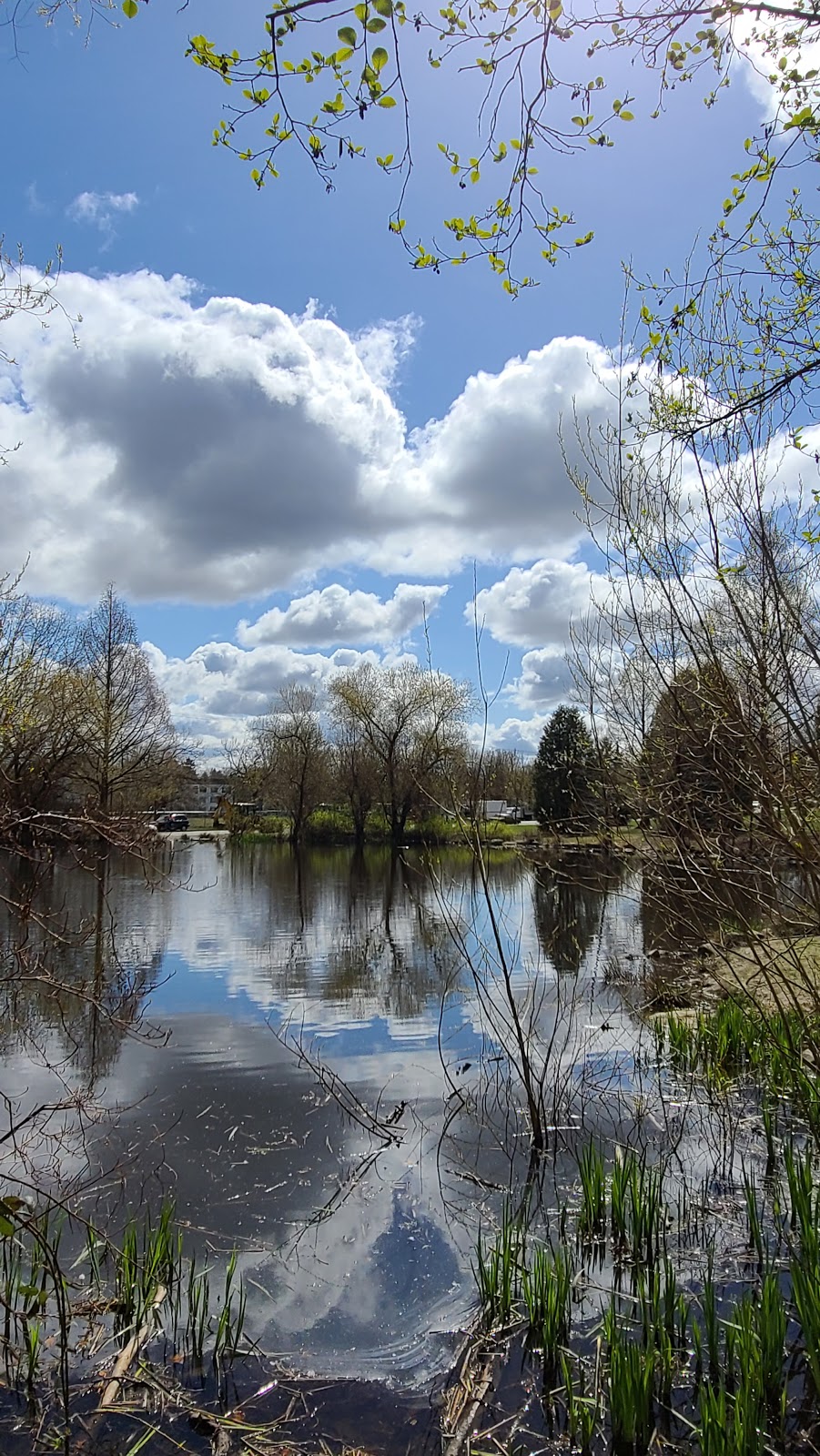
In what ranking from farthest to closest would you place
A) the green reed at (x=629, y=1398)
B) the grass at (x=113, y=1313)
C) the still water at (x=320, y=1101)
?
the still water at (x=320, y=1101)
the grass at (x=113, y=1313)
the green reed at (x=629, y=1398)

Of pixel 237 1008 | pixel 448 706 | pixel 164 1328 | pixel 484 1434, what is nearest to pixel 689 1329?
pixel 484 1434

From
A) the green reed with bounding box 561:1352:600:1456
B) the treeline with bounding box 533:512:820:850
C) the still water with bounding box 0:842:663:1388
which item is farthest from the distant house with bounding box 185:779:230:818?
the green reed with bounding box 561:1352:600:1456

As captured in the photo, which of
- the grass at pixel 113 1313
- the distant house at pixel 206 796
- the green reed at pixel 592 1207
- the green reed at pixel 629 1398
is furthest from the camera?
the distant house at pixel 206 796

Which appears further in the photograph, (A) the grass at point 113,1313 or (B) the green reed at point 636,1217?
(B) the green reed at point 636,1217

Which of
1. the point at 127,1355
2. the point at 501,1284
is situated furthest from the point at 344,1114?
the point at 127,1355

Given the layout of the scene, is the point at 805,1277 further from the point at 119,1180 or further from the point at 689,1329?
the point at 119,1180

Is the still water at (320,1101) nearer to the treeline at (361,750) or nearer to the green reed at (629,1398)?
the green reed at (629,1398)

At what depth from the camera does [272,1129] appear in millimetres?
6887

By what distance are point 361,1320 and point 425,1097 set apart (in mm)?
3213

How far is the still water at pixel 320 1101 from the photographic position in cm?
462

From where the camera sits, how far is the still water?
15.2 ft

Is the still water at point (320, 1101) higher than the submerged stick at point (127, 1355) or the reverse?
the reverse

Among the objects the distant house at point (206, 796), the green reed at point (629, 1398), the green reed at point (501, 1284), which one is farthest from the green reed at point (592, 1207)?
the distant house at point (206, 796)

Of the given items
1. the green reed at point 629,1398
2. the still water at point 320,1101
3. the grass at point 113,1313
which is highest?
the green reed at point 629,1398
